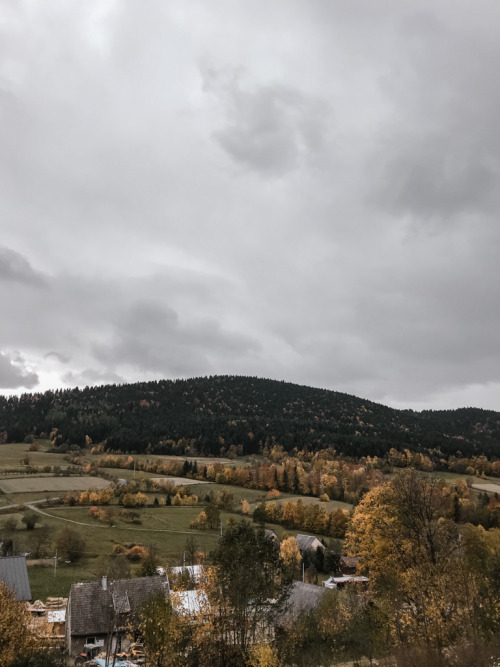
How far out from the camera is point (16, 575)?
176 feet

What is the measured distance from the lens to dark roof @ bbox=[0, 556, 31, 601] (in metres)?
51.9

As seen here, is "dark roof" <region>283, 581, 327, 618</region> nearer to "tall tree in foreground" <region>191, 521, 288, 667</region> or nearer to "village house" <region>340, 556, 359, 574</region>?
"tall tree in foreground" <region>191, 521, 288, 667</region>

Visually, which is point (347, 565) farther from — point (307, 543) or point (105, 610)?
point (105, 610)

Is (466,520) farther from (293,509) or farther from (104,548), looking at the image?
(104,548)

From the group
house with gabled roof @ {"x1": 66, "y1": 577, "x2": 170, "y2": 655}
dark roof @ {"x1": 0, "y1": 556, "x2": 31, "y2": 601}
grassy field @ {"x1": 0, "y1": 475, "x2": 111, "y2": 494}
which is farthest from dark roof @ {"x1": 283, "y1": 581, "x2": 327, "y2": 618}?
grassy field @ {"x1": 0, "y1": 475, "x2": 111, "y2": 494}

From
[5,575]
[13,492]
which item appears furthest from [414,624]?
[13,492]

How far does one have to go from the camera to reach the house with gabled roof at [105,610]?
159 feet

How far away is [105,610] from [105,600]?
112 centimetres

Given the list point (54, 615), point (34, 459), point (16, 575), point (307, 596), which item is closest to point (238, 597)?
point (307, 596)

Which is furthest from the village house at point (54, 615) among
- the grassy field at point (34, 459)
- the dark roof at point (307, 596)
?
the grassy field at point (34, 459)

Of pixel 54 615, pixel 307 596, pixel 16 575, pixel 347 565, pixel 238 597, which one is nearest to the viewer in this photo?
pixel 238 597

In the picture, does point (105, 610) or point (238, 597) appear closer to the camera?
point (238, 597)

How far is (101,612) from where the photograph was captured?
5053 cm

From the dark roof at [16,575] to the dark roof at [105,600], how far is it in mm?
5365
